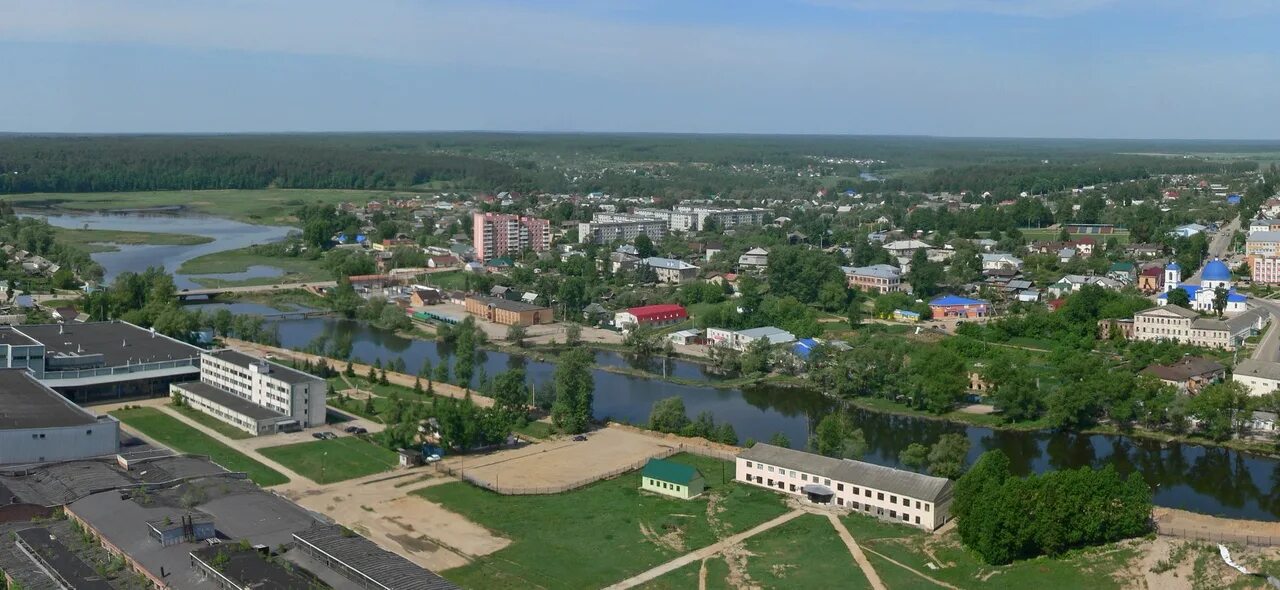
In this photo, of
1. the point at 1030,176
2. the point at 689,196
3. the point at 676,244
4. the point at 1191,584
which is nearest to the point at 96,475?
the point at 1191,584

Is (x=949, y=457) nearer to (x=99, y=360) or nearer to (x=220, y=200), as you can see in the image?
(x=99, y=360)

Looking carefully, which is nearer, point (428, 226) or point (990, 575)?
point (990, 575)

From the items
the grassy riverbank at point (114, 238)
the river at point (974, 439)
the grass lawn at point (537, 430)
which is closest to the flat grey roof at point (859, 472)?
the river at point (974, 439)

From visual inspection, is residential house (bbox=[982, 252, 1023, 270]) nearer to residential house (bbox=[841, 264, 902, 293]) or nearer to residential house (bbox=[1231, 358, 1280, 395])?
residential house (bbox=[841, 264, 902, 293])

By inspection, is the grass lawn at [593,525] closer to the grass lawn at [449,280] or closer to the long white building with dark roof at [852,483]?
the long white building with dark roof at [852,483]

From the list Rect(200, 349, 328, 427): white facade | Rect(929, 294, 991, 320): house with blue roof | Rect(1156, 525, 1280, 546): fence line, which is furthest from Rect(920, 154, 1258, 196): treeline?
Rect(1156, 525, 1280, 546): fence line

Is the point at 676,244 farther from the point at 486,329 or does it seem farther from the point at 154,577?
the point at 154,577

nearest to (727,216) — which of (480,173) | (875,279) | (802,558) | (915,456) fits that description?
(875,279)
